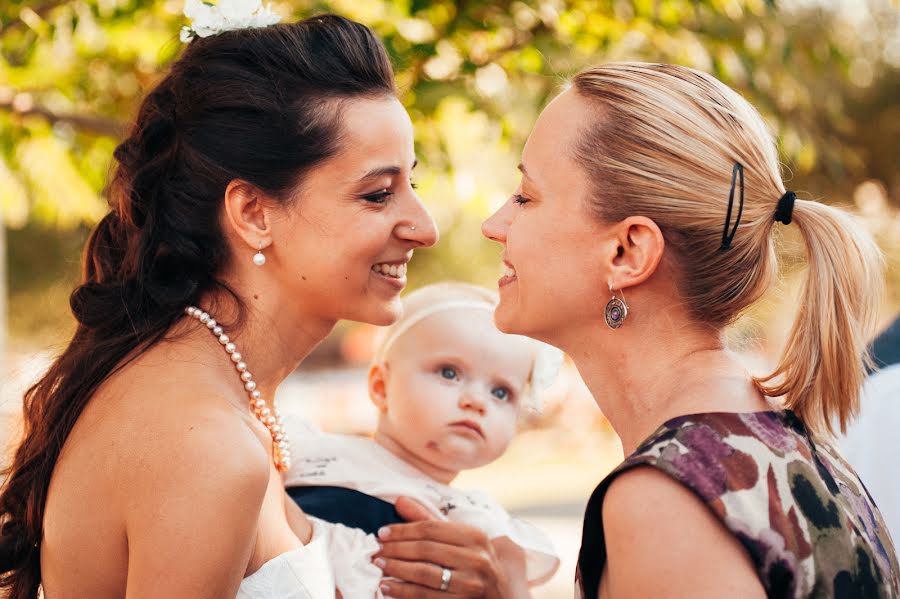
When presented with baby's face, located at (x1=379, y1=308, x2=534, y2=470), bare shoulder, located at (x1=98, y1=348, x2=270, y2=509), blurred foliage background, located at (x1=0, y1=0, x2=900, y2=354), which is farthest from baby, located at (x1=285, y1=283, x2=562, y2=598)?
blurred foliage background, located at (x1=0, y1=0, x2=900, y2=354)

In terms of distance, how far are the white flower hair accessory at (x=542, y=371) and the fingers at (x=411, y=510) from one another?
562 millimetres

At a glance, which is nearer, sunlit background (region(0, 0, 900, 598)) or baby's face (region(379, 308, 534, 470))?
baby's face (region(379, 308, 534, 470))

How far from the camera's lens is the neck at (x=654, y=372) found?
2.10 m

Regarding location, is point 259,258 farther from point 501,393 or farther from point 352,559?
point 501,393

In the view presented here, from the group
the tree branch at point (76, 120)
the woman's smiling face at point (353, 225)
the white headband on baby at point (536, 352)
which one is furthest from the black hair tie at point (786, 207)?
the tree branch at point (76, 120)

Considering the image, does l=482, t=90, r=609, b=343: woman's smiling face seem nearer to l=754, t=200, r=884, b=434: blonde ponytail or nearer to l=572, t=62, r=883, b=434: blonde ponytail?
l=572, t=62, r=883, b=434: blonde ponytail

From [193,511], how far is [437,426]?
1.07m

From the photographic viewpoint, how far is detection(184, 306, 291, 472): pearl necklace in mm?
2506

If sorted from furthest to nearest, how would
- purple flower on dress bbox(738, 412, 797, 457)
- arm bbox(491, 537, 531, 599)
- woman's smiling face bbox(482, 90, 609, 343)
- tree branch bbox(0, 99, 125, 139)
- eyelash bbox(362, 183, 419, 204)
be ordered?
tree branch bbox(0, 99, 125, 139)
arm bbox(491, 537, 531, 599)
eyelash bbox(362, 183, 419, 204)
woman's smiling face bbox(482, 90, 609, 343)
purple flower on dress bbox(738, 412, 797, 457)

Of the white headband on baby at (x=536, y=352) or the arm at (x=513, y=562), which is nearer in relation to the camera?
Result: the arm at (x=513, y=562)

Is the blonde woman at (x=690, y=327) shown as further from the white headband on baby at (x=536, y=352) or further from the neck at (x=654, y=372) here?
the white headband on baby at (x=536, y=352)

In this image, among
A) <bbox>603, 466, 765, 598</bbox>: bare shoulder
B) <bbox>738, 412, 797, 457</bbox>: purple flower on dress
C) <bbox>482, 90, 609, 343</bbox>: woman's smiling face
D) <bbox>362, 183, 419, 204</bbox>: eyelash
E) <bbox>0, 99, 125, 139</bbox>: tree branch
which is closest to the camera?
<bbox>603, 466, 765, 598</bbox>: bare shoulder

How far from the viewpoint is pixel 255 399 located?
257 cm

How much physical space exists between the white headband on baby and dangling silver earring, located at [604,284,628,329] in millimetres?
905
